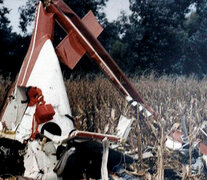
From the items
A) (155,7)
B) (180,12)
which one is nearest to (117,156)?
(155,7)

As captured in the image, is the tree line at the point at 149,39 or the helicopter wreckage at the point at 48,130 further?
the tree line at the point at 149,39

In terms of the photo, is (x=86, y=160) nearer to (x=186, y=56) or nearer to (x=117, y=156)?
(x=117, y=156)

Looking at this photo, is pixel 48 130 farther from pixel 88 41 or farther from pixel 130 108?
pixel 130 108

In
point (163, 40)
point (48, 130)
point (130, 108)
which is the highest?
point (163, 40)

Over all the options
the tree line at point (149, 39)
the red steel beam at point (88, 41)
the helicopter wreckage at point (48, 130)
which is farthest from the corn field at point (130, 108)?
the tree line at point (149, 39)

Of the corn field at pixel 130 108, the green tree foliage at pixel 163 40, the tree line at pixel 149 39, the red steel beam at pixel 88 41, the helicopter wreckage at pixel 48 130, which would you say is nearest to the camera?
the helicopter wreckage at pixel 48 130

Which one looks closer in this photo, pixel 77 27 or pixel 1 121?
pixel 1 121

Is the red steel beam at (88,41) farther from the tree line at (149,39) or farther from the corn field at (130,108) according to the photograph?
the tree line at (149,39)

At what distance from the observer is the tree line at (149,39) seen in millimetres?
19578

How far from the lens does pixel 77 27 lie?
504 centimetres

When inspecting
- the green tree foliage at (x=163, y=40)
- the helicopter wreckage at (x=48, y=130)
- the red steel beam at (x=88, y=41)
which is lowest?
the helicopter wreckage at (x=48, y=130)

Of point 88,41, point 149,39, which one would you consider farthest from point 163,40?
point 88,41

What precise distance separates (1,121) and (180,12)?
68.7ft

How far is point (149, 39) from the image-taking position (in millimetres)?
22078
